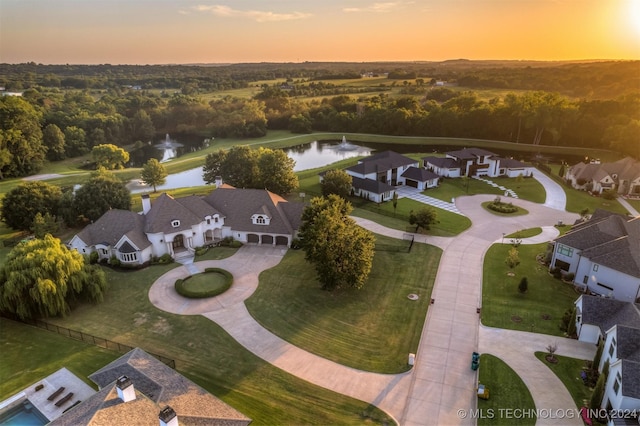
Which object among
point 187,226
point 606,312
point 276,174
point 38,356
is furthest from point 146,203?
point 606,312

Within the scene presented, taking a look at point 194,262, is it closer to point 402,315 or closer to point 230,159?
point 402,315

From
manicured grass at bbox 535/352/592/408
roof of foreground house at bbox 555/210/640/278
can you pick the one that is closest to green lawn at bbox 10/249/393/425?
manicured grass at bbox 535/352/592/408

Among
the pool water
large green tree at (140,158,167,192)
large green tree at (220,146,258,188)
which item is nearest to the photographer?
the pool water

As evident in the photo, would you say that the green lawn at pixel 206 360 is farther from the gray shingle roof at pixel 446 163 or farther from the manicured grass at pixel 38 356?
the gray shingle roof at pixel 446 163

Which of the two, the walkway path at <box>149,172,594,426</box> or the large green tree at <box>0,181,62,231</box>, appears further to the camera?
the large green tree at <box>0,181,62,231</box>

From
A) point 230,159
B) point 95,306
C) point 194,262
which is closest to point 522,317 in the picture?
point 194,262

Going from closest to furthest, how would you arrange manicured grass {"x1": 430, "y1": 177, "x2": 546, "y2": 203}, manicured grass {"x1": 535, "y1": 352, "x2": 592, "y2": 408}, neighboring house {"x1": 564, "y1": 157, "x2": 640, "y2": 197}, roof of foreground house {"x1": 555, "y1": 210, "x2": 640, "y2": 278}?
manicured grass {"x1": 535, "y1": 352, "x2": 592, "y2": 408} < roof of foreground house {"x1": 555, "y1": 210, "x2": 640, "y2": 278} < neighboring house {"x1": 564, "y1": 157, "x2": 640, "y2": 197} < manicured grass {"x1": 430, "y1": 177, "x2": 546, "y2": 203}

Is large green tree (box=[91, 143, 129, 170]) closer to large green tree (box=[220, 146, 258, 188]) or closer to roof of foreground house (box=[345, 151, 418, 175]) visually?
large green tree (box=[220, 146, 258, 188])

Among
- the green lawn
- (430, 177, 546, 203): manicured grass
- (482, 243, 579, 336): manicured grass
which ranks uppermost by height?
(430, 177, 546, 203): manicured grass
